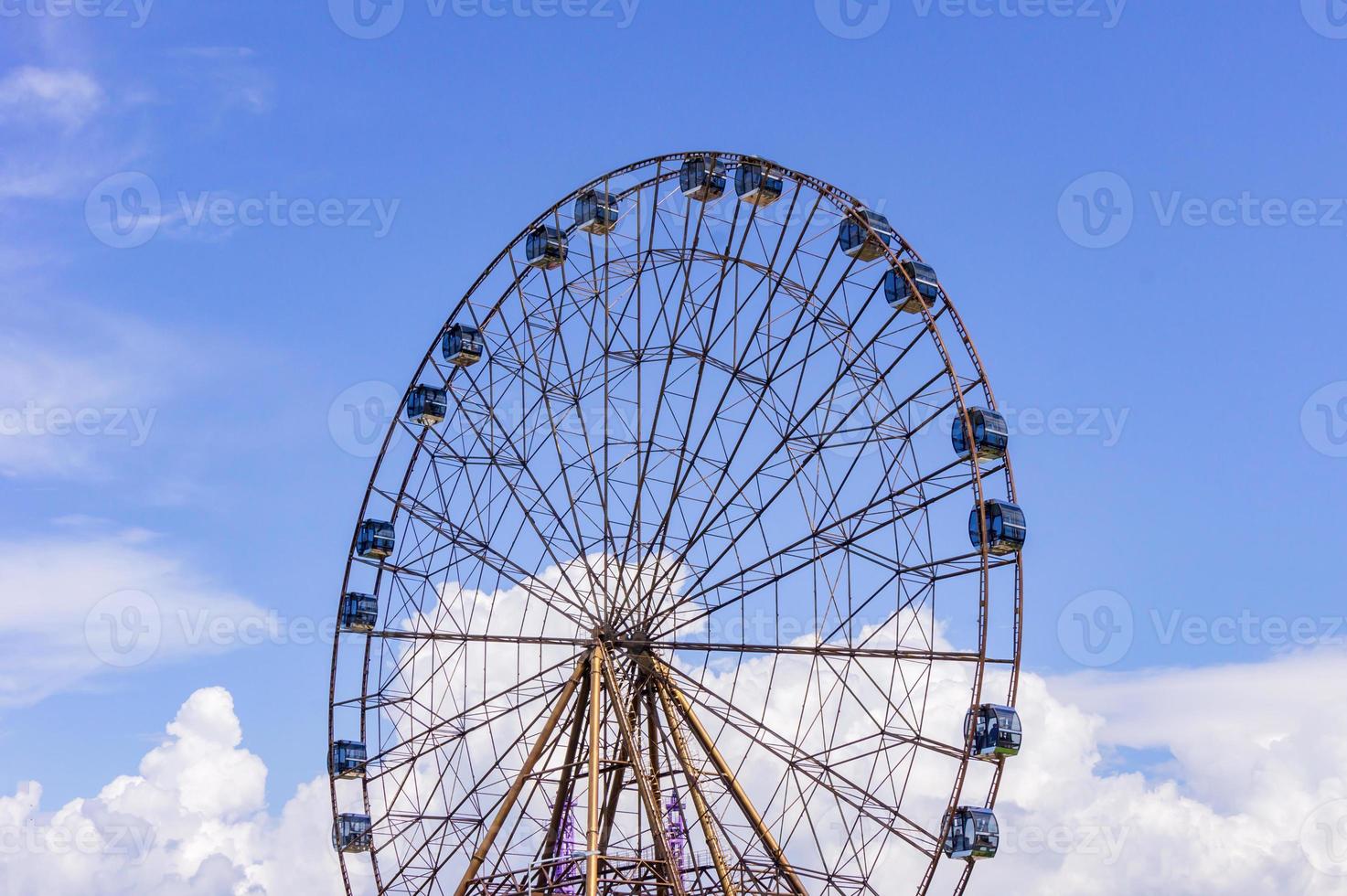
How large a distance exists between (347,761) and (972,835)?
18571 millimetres

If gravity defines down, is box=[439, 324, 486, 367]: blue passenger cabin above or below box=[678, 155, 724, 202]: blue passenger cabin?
below

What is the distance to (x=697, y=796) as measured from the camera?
48.2m

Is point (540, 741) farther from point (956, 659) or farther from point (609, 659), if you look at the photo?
point (956, 659)

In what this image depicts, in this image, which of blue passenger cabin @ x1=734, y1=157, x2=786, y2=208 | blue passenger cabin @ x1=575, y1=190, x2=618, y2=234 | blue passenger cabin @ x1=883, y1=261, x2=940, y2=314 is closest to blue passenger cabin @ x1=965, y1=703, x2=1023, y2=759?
blue passenger cabin @ x1=883, y1=261, x2=940, y2=314

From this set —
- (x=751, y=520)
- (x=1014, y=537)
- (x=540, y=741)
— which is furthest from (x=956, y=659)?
(x=540, y=741)

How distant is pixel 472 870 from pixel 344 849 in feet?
17.5

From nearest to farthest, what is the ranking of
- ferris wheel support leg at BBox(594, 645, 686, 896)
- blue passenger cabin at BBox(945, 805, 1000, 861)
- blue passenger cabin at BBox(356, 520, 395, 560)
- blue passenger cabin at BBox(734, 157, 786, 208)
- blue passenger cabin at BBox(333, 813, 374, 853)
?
blue passenger cabin at BBox(945, 805, 1000, 861) < ferris wheel support leg at BBox(594, 645, 686, 896) < blue passenger cabin at BBox(734, 157, 786, 208) < blue passenger cabin at BBox(333, 813, 374, 853) < blue passenger cabin at BBox(356, 520, 395, 560)

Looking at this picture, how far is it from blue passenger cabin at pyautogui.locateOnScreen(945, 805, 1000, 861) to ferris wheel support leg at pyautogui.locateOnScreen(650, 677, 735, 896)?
537 cm

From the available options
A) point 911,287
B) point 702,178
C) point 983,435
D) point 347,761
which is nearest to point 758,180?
point 702,178

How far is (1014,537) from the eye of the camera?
151 feet

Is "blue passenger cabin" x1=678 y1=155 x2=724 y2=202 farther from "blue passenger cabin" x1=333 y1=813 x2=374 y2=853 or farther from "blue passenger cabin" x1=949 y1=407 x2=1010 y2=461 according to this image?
"blue passenger cabin" x1=333 y1=813 x2=374 y2=853

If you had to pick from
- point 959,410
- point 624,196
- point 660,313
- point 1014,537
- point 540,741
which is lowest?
point 540,741

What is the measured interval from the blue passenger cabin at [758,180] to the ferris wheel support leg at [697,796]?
1284 cm

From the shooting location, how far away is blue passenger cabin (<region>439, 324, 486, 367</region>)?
5625 cm
